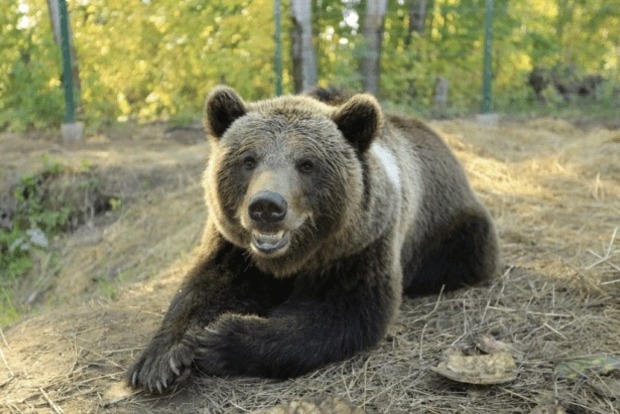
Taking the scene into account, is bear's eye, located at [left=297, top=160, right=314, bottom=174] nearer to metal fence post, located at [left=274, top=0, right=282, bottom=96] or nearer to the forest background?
metal fence post, located at [left=274, top=0, right=282, bottom=96]

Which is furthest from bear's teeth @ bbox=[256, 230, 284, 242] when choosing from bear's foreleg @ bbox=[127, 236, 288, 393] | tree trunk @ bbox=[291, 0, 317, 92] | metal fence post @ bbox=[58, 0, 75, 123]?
tree trunk @ bbox=[291, 0, 317, 92]

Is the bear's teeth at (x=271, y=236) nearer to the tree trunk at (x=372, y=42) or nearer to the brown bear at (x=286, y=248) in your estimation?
the brown bear at (x=286, y=248)

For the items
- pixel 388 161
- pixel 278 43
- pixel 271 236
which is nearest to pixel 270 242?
pixel 271 236

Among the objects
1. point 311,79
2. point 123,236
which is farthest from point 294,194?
point 311,79

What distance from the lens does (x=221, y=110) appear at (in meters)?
3.73

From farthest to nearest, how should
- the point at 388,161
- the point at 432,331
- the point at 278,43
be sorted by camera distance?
1. the point at 278,43
2. the point at 388,161
3. the point at 432,331

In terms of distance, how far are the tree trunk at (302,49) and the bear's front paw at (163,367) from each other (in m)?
8.26

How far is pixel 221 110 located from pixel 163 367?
132 cm

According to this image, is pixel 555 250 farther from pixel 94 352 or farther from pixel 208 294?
pixel 94 352

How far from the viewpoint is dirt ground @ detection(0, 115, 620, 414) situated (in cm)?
329

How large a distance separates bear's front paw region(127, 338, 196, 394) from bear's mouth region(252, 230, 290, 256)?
1.95ft

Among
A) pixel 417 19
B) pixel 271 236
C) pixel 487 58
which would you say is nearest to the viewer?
pixel 271 236

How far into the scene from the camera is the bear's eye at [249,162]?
348cm

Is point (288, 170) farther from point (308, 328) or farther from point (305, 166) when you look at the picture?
point (308, 328)
